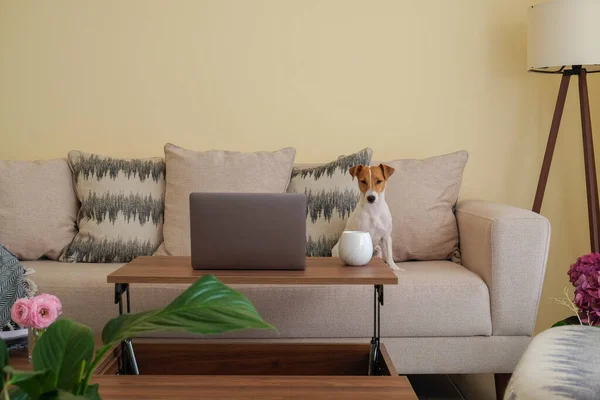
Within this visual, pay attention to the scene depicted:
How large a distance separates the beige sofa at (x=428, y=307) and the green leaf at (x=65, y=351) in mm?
1764

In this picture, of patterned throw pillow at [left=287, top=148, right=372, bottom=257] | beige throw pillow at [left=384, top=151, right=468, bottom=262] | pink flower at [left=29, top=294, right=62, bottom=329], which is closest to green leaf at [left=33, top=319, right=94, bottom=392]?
pink flower at [left=29, top=294, right=62, bottom=329]

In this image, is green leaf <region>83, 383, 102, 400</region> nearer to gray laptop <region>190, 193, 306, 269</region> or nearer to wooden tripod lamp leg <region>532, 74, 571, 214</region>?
gray laptop <region>190, 193, 306, 269</region>

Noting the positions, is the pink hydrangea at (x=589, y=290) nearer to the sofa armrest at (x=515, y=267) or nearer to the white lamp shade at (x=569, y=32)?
the sofa armrest at (x=515, y=267)

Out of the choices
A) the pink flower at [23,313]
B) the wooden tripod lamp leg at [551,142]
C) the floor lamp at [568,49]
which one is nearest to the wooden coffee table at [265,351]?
the pink flower at [23,313]

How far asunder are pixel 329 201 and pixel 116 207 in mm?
923

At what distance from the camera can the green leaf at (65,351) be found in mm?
618

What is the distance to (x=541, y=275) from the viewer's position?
2459 millimetres

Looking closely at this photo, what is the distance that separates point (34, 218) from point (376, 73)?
1747 mm

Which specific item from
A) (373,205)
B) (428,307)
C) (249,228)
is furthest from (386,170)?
(249,228)

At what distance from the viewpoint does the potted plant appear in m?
0.58

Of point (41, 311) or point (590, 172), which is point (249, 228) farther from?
point (590, 172)

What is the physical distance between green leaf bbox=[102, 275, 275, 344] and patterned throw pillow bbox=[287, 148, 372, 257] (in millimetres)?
2188

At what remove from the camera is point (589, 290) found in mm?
2344

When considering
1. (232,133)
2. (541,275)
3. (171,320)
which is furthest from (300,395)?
(232,133)
